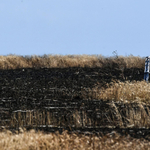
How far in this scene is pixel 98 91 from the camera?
12.0 metres

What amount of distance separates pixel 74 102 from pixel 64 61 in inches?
298

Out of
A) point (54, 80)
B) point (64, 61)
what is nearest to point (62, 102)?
point (54, 80)

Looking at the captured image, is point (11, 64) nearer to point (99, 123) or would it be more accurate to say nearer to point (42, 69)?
point (42, 69)

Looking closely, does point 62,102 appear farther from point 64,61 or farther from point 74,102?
point 64,61

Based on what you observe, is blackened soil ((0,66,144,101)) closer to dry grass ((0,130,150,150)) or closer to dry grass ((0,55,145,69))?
dry grass ((0,55,145,69))

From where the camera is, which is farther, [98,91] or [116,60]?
[116,60]

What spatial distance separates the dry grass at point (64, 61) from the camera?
58.2 feet

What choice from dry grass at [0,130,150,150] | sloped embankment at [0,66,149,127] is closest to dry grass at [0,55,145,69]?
sloped embankment at [0,66,149,127]

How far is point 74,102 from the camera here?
36.2 ft

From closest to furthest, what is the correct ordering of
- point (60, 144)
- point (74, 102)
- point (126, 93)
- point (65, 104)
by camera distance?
1. point (60, 144)
2. point (126, 93)
3. point (65, 104)
4. point (74, 102)

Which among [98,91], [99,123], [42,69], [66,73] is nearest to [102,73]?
[66,73]

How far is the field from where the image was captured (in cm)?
531

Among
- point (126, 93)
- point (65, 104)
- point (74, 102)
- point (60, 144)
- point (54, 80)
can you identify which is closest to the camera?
point (60, 144)

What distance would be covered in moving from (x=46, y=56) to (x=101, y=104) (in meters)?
9.92
